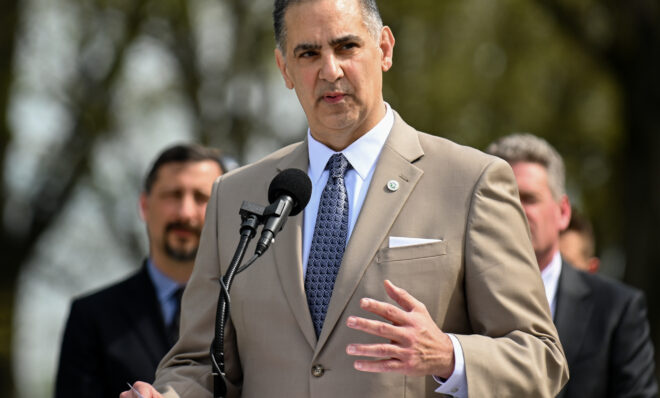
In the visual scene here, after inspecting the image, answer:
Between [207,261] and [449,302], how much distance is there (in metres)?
0.91

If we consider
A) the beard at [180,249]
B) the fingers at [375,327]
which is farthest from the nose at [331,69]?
the beard at [180,249]

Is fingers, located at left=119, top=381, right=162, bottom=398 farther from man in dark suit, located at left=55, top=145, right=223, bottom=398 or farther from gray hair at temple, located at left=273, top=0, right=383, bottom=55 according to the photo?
man in dark suit, located at left=55, top=145, right=223, bottom=398

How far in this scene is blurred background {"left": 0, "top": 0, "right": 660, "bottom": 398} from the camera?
49.1 ft

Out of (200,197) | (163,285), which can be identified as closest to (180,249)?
(163,285)

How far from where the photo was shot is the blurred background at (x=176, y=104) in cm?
1497

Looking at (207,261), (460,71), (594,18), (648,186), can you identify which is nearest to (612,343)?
(207,261)

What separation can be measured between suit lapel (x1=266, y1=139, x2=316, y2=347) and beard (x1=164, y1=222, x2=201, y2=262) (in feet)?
8.08

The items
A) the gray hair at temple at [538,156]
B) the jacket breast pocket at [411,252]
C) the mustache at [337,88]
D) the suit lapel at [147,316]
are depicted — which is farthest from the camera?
the suit lapel at [147,316]

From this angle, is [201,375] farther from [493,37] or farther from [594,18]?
[493,37]

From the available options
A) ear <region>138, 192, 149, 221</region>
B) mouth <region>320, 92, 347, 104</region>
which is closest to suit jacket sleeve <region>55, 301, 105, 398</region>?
ear <region>138, 192, 149, 221</region>

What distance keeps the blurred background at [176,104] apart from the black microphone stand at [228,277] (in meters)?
11.2

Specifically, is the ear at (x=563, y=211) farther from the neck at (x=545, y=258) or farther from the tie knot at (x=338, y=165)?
the tie knot at (x=338, y=165)

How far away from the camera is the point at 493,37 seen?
17.0 m

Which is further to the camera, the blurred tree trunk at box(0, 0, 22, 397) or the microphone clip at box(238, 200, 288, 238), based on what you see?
the blurred tree trunk at box(0, 0, 22, 397)
